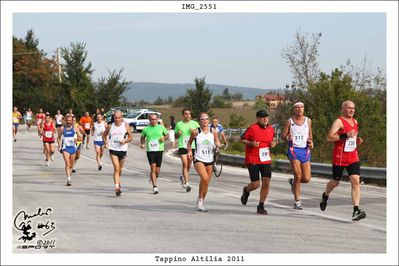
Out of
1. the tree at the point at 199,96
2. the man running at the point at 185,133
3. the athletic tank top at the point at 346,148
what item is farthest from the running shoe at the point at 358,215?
the tree at the point at 199,96

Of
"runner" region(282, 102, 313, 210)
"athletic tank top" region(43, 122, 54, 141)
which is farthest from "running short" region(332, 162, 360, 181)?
"athletic tank top" region(43, 122, 54, 141)

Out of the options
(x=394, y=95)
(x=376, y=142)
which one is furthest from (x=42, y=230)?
(x=376, y=142)

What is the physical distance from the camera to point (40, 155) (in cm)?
2809

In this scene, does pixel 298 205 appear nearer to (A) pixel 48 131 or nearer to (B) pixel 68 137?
(B) pixel 68 137

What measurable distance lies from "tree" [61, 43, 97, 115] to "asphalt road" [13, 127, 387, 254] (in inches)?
1254

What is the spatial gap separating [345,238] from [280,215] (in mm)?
2266

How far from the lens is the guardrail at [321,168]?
16000 millimetres

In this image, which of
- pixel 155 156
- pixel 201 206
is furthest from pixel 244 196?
pixel 155 156

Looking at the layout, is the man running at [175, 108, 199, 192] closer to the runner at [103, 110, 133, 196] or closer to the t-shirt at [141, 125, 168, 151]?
the t-shirt at [141, 125, 168, 151]

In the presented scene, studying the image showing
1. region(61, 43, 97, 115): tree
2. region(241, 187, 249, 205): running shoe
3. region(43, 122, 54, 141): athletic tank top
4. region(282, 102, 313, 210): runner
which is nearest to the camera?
region(282, 102, 313, 210): runner

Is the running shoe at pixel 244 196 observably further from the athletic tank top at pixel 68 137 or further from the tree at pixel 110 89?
the tree at pixel 110 89

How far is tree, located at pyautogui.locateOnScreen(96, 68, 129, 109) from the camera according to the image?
50.8 meters

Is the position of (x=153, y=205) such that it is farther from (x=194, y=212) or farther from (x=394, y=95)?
(x=394, y=95)

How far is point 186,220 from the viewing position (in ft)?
35.9
